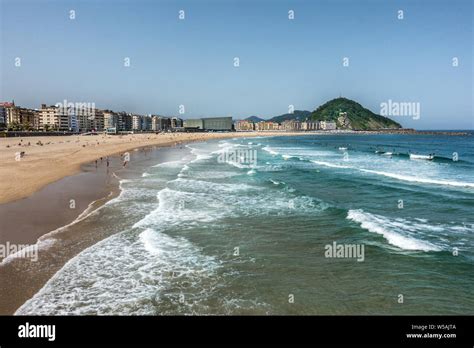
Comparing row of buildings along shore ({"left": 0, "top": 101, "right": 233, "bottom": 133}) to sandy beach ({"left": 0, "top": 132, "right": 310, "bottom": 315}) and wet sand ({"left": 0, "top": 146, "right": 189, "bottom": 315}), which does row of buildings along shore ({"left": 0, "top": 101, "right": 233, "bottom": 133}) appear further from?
wet sand ({"left": 0, "top": 146, "right": 189, "bottom": 315})

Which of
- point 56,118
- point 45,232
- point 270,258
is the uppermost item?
point 56,118

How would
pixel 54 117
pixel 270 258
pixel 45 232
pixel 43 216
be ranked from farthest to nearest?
1. pixel 54 117
2. pixel 43 216
3. pixel 45 232
4. pixel 270 258

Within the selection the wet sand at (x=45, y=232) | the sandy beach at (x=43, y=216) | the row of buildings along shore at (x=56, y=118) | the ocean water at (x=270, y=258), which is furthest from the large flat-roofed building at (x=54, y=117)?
the ocean water at (x=270, y=258)

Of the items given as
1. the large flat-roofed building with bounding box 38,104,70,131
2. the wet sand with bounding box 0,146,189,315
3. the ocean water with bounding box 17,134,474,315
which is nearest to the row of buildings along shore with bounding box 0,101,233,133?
the large flat-roofed building with bounding box 38,104,70,131

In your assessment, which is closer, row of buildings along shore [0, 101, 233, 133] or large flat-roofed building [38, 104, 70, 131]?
row of buildings along shore [0, 101, 233, 133]

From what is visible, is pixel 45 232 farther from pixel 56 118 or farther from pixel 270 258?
pixel 56 118

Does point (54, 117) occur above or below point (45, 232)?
above

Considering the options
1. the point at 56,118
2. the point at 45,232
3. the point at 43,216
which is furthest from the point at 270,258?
the point at 56,118

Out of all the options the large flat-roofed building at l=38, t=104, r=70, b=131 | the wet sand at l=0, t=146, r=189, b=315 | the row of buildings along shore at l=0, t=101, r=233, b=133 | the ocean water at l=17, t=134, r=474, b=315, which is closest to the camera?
the ocean water at l=17, t=134, r=474, b=315
